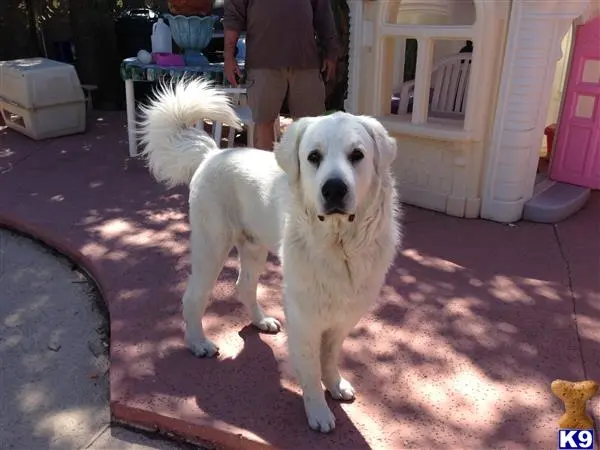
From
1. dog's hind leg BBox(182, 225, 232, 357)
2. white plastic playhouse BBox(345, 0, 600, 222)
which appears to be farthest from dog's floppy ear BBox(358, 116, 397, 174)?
white plastic playhouse BBox(345, 0, 600, 222)

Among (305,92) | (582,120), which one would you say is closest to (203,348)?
(305,92)

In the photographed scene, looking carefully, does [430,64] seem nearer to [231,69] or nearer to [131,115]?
[231,69]

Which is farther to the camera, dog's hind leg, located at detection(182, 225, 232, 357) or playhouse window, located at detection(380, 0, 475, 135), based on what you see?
playhouse window, located at detection(380, 0, 475, 135)

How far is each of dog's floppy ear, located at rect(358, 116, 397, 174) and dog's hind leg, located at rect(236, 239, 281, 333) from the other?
106 cm

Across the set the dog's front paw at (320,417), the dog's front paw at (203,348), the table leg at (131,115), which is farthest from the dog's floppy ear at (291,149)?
the table leg at (131,115)

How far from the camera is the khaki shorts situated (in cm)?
491

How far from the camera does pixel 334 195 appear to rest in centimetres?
214

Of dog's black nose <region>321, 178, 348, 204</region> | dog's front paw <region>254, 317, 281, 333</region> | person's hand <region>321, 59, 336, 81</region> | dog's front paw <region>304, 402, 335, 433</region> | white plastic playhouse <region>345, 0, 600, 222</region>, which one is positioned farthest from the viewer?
person's hand <region>321, 59, 336, 81</region>

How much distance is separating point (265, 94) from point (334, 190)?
3036 mm

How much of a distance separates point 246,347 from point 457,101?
14.1ft

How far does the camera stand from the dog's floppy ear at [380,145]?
2.37 meters

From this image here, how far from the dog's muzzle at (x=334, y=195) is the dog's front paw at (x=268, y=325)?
4.57ft

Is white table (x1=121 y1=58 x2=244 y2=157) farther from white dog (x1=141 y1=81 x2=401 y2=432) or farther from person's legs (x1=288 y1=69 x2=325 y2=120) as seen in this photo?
white dog (x1=141 y1=81 x2=401 y2=432)

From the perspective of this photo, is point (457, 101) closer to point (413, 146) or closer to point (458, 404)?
point (413, 146)
